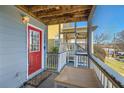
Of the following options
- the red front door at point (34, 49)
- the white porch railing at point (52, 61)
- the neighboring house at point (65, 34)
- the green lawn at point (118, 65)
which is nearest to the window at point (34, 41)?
the red front door at point (34, 49)

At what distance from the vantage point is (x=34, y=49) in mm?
4551

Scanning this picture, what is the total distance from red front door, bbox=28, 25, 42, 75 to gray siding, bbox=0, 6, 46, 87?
0.45m

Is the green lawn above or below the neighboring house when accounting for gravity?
below

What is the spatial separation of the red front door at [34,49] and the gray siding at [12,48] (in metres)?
0.45

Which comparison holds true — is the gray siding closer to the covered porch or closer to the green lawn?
the covered porch

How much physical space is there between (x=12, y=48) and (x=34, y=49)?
159 cm

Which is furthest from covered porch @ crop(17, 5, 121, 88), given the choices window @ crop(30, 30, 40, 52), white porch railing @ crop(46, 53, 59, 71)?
window @ crop(30, 30, 40, 52)

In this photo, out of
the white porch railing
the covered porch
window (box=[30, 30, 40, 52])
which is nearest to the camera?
the covered porch

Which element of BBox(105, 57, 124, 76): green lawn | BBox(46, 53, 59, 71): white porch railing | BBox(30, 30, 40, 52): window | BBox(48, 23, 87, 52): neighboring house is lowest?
BBox(46, 53, 59, 71): white porch railing

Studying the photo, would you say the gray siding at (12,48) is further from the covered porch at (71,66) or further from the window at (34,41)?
the window at (34,41)

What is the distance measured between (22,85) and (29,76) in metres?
0.57

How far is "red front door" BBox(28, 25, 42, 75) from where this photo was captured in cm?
412

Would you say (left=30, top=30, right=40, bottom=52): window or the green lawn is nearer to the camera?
the green lawn

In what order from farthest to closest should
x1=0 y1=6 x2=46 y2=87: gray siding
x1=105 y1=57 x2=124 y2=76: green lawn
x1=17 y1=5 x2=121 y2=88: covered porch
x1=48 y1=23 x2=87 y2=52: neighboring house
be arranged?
x1=48 y1=23 x2=87 y2=52: neighboring house → x1=0 y1=6 x2=46 y2=87: gray siding → x1=17 y1=5 x2=121 y2=88: covered porch → x1=105 y1=57 x2=124 y2=76: green lawn
